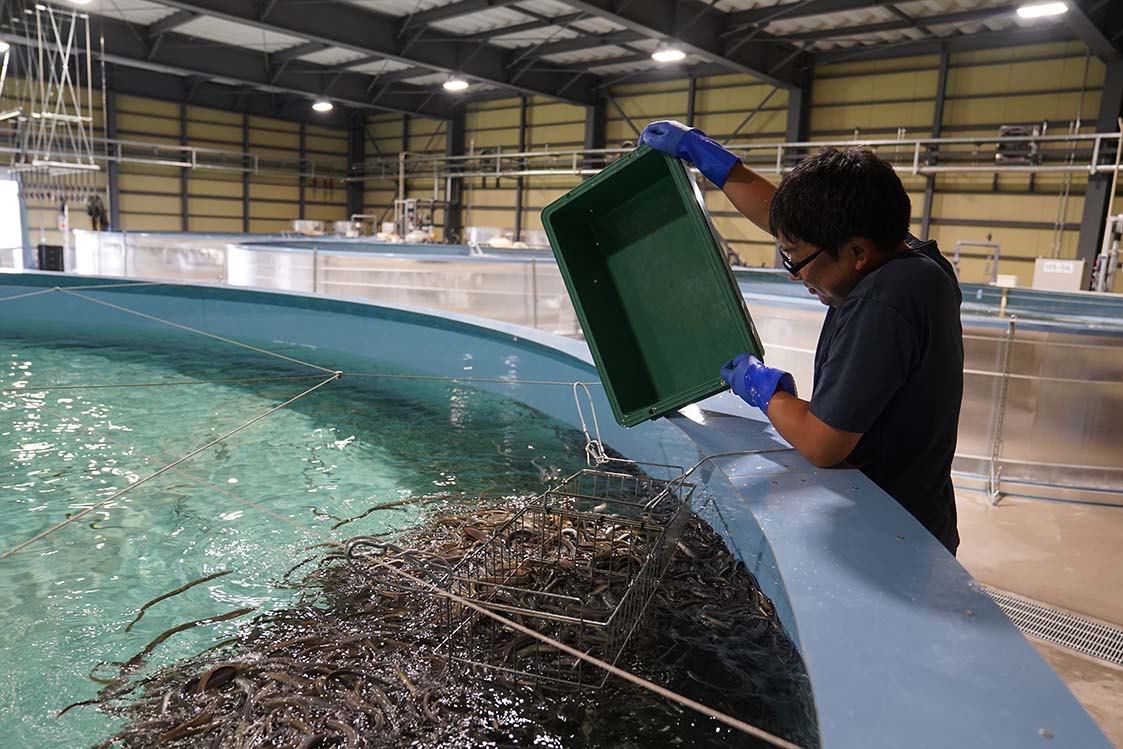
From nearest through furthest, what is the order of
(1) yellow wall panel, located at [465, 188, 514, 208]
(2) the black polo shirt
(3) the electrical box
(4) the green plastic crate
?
(2) the black polo shirt < (4) the green plastic crate < (3) the electrical box < (1) yellow wall panel, located at [465, 188, 514, 208]

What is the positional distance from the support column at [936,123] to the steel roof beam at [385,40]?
7.22m

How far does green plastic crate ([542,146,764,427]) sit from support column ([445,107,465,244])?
16.8 m

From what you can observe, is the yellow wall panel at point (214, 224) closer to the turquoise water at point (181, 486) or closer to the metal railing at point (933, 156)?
the metal railing at point (933, 156)

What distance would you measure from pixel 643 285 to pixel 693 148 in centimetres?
45

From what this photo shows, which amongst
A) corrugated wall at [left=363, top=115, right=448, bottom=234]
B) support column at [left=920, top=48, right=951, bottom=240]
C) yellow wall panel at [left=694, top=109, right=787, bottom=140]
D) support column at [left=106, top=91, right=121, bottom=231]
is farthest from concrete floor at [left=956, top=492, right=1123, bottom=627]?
support column at [left=106, top=91, right=121, bottom=231]

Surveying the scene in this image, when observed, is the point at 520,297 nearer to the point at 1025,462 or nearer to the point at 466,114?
the point at 1025,462

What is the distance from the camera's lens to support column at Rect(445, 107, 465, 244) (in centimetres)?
1878

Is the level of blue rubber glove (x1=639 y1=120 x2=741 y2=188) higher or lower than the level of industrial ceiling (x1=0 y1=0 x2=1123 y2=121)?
lower

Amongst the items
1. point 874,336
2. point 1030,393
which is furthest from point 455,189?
point 874,336

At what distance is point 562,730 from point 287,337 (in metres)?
5.48

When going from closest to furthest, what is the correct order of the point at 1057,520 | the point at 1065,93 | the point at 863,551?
the point at 863,551, the point at 1057,520, the point at 1065,93

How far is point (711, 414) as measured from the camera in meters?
2.14

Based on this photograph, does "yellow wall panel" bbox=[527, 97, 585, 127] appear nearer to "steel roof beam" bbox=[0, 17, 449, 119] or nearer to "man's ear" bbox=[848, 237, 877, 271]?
"steel roof beam" bbox=[0, 17, 449, 119]

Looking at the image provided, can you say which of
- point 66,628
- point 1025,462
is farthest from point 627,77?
point 66,628
